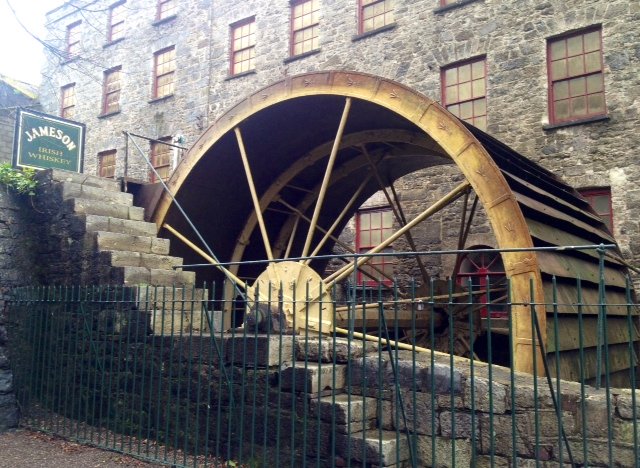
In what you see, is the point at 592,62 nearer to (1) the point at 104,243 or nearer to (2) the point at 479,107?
(2) the point at 479,107

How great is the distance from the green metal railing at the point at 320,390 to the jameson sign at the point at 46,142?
2314 mm

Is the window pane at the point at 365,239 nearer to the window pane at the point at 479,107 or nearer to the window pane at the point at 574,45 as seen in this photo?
the window pane at the point at 479,107

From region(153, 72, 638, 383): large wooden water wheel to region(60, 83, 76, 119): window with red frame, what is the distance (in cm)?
1489

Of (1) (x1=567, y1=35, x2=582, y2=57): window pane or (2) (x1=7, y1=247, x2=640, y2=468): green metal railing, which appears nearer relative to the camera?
(2) (x1=7, y1=247, x2=640, y2=468): green metal railing

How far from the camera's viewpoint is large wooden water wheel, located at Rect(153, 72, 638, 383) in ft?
19.7

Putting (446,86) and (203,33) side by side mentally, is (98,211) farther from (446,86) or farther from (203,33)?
(203,33)

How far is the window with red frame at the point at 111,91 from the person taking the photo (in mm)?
21391

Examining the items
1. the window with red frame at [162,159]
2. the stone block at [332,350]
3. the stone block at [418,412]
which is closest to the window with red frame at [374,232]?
the window with red frame at [162,159]

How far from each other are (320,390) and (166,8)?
18.3 m

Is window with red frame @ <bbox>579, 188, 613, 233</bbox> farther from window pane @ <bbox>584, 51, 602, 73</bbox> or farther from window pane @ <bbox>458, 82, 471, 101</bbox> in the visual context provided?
window pane @ <bbox>458, 82, 471, 101</bbox>

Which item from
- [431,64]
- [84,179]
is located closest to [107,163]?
[431,64]

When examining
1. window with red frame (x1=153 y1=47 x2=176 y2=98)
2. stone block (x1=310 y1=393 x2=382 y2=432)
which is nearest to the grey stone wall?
stone block (x1=310 y1=393 x2=382 y2=432)

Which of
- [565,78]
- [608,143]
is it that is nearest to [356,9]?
[565,78]

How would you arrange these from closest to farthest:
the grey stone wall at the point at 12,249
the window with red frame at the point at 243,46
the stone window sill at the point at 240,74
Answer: the grey stone wall at the point at 12,249 < the stone window sill at the point at 240,74 < the window with red frame at the point at 243,46
